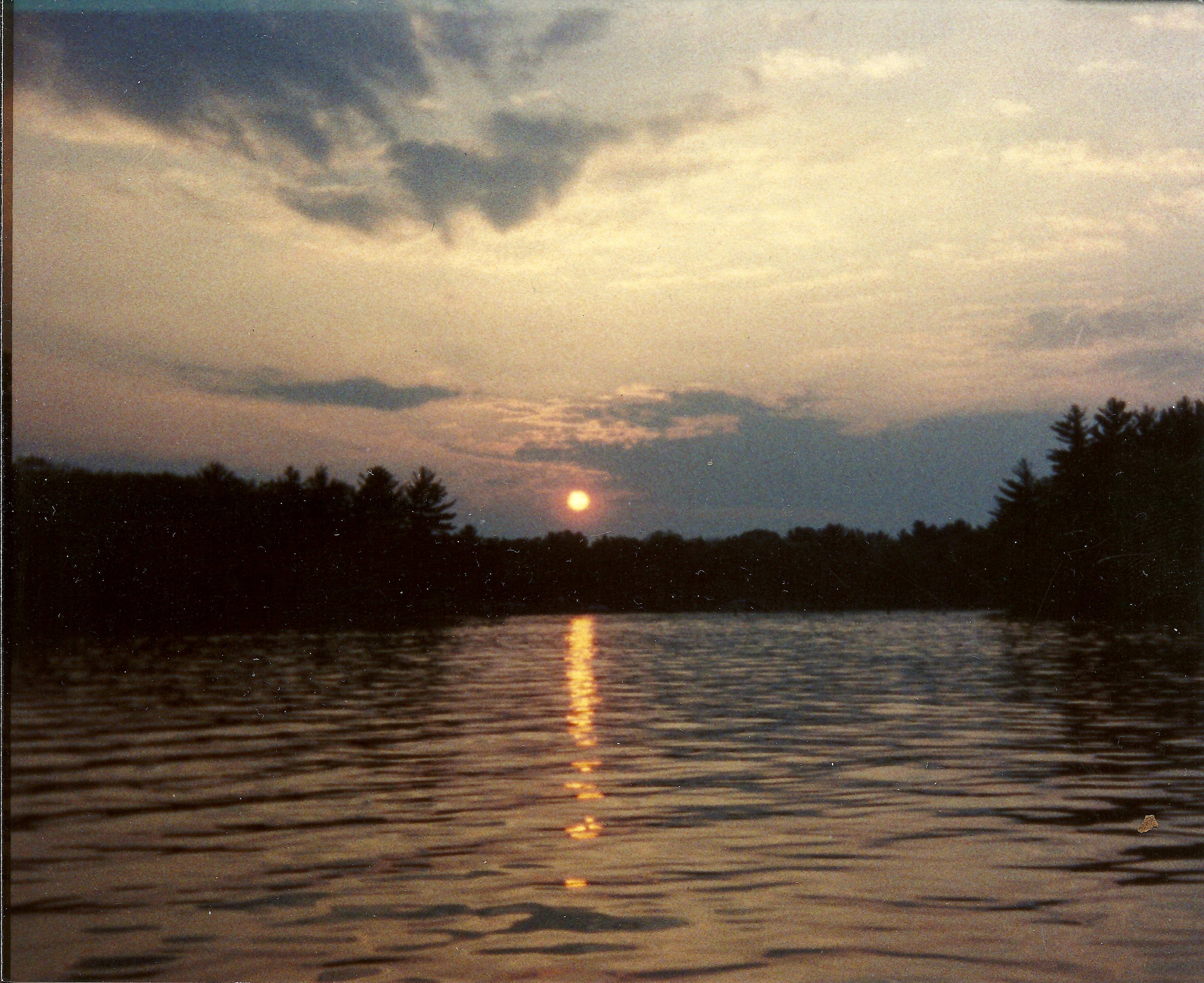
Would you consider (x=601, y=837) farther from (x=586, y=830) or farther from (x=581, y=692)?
(x=581, y=692)

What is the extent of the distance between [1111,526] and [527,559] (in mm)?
26644

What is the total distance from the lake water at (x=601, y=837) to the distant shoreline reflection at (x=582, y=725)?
0.23ft

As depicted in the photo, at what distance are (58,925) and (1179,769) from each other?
10480mm

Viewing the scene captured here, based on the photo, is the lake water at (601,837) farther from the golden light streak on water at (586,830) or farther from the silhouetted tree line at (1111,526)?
the silhouetted tree line at (1111,526)

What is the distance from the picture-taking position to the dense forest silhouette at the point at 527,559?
926 inches

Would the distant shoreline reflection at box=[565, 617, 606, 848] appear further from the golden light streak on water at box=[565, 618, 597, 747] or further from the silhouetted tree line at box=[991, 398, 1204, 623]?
the silhouetted tree line at box=[991, 398, 1204, 623]

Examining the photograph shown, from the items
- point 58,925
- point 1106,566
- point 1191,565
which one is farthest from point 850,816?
point 1106,566

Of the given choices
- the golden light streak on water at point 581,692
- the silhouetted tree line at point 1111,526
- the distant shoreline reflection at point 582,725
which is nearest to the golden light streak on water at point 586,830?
the distant shoreline reflection at point 582,725

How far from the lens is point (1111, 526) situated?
48438mm

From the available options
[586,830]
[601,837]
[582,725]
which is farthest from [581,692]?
[601,837]

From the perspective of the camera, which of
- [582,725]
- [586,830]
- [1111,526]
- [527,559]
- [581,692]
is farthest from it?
[527,559]

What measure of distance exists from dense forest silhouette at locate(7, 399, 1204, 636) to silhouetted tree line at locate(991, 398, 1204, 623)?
0.52ft

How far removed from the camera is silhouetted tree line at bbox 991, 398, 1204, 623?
112 ft

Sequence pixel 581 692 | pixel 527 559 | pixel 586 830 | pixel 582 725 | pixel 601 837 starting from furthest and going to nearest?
1. pixel 527 559
2. pixel 581 692
3. pixel 582 725
4. pixel 586 830
5. pixel 601 837
